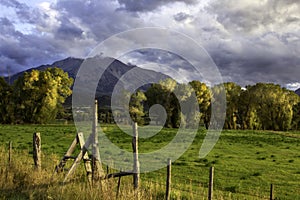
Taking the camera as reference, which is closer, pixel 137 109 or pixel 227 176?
pixel 227 176

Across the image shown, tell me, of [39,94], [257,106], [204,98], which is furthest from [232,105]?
[39,94]

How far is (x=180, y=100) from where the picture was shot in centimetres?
5506

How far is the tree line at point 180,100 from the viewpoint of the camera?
5928cm

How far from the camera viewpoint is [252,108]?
258ft

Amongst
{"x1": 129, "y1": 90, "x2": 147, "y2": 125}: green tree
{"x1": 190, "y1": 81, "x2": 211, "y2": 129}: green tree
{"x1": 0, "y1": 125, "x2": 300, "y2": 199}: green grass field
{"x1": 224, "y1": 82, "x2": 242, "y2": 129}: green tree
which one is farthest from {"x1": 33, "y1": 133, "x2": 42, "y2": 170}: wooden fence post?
{"x1": 224, "y1": 82, "x2": 242, "y2": 129}: green tree

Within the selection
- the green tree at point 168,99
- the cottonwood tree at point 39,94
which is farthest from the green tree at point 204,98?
the cottonwood tree at point 39,94

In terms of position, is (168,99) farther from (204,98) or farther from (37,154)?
(37,154)

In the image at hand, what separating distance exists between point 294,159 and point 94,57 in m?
17.7

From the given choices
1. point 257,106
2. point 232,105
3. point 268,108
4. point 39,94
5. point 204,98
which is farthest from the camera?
point 232,105

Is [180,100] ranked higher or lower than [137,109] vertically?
higher

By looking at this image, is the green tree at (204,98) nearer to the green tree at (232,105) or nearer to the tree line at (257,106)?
the tree line at (257,106)

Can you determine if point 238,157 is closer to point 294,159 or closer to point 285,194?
point 294,159

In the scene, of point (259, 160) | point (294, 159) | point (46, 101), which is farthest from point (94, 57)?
point (46, 101)

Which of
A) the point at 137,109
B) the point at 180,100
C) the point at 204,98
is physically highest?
the point at 204,98
